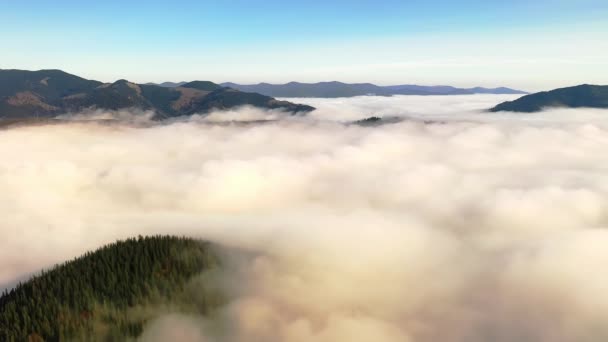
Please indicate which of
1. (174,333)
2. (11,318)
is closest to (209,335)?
(174,333)

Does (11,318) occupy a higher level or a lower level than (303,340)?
higher

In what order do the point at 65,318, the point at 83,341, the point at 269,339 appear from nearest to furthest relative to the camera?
the point at 83,341, the point at 65,318, the point at 269,339

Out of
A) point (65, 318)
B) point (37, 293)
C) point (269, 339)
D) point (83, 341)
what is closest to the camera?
point (83, 341)

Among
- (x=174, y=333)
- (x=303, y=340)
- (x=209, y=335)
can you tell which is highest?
(x=174, y=333)

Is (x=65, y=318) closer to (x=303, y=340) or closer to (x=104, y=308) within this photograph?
(x=104, y=308)

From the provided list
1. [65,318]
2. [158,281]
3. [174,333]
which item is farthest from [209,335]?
[65,318]

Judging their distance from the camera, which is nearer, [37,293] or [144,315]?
[144,315]
